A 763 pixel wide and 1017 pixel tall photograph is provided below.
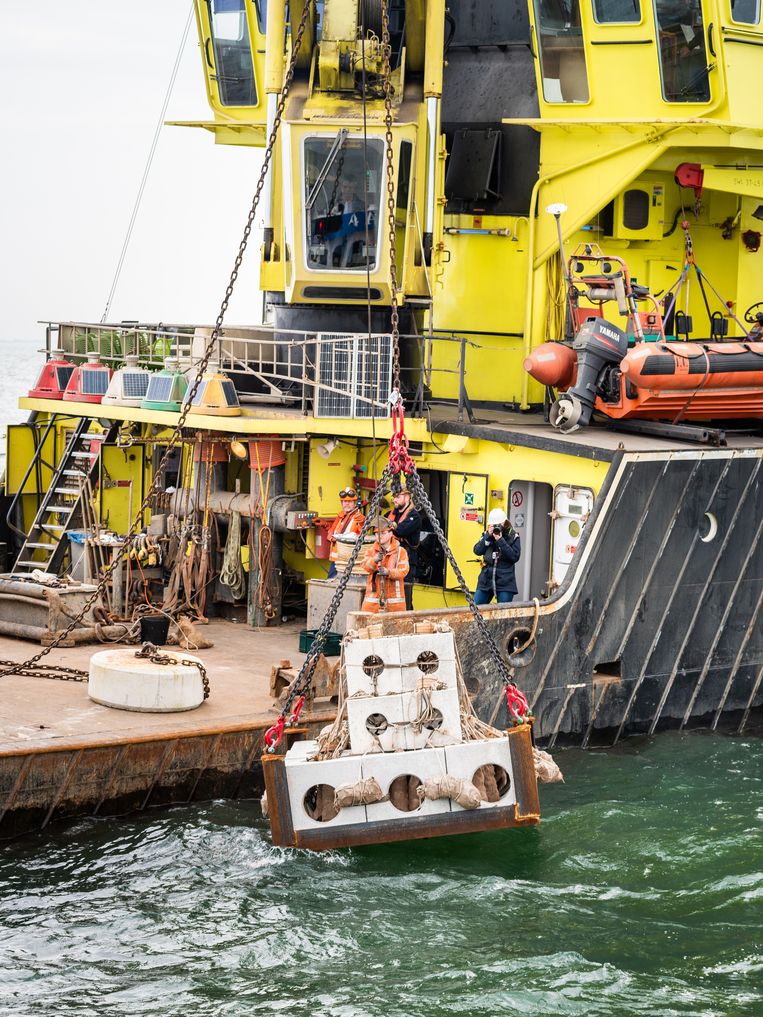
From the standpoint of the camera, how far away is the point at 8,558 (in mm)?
18312

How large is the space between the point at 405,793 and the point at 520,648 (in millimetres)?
2612

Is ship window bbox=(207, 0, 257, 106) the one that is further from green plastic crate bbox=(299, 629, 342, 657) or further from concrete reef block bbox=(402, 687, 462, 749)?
concrete reef block bbox=(402, 687, 462, 749)

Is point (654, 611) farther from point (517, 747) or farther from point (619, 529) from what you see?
point (517, 747)

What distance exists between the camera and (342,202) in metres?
15.3

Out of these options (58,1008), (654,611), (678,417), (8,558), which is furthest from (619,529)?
(8,558)

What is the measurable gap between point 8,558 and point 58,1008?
9.54m

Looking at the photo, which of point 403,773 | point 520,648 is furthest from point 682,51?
point 403,773

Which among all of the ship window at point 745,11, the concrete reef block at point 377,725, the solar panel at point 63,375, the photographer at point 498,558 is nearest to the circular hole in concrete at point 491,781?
the concrete reef block at point 377,725

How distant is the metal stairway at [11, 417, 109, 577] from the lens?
16.8 metres

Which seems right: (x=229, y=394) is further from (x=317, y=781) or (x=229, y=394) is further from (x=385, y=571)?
(x=317, y=781)

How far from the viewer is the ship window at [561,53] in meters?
15.9

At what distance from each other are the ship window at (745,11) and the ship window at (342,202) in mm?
3480

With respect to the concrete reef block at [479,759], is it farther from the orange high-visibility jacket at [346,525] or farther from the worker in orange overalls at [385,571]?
the orange high-visibility jacket at [346,525]

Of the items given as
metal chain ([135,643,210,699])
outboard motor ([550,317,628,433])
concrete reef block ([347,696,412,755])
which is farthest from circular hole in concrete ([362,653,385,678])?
outboard motor ([550,317,628,433])
